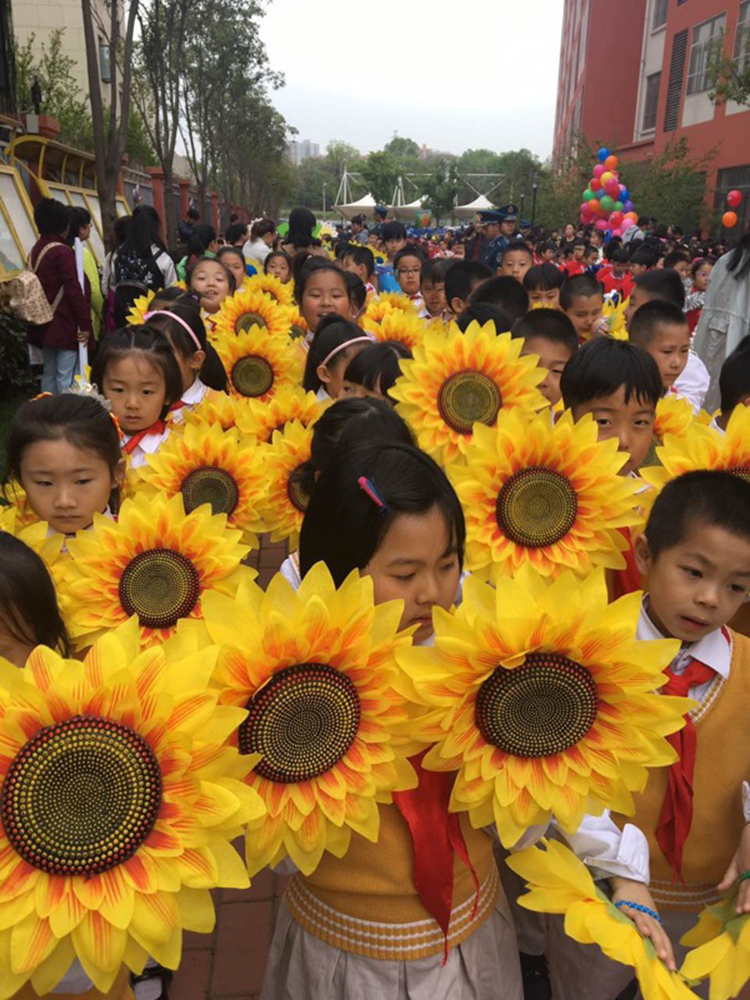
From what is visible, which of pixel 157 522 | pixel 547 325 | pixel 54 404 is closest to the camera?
pixel 157 522

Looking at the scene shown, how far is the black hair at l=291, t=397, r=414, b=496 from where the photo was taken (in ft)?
8.91

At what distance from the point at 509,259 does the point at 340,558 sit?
20.3 ft

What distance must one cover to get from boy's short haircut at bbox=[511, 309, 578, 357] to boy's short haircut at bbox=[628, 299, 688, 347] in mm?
385

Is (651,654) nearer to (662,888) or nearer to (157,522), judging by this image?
(662,888)

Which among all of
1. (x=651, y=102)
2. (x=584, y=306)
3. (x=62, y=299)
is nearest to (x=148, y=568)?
(x=584, y=306)

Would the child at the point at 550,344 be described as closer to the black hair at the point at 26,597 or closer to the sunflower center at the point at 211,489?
the sunflower center at the point at 211,489

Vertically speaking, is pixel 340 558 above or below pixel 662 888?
above

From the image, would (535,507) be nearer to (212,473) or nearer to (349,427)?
(349,427)

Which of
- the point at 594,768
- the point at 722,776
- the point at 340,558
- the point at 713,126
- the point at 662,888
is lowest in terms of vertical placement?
the point at 662,888

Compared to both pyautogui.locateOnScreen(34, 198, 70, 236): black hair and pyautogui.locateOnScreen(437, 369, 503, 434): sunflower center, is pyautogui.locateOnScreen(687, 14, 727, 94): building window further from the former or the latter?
pyautogui.locateOnScreen(437, 369, 503, 434): sunflower center

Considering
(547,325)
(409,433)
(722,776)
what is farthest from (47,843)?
(547,325)

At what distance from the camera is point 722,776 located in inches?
79.7

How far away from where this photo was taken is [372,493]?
1782mm

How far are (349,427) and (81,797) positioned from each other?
1.70 meters
